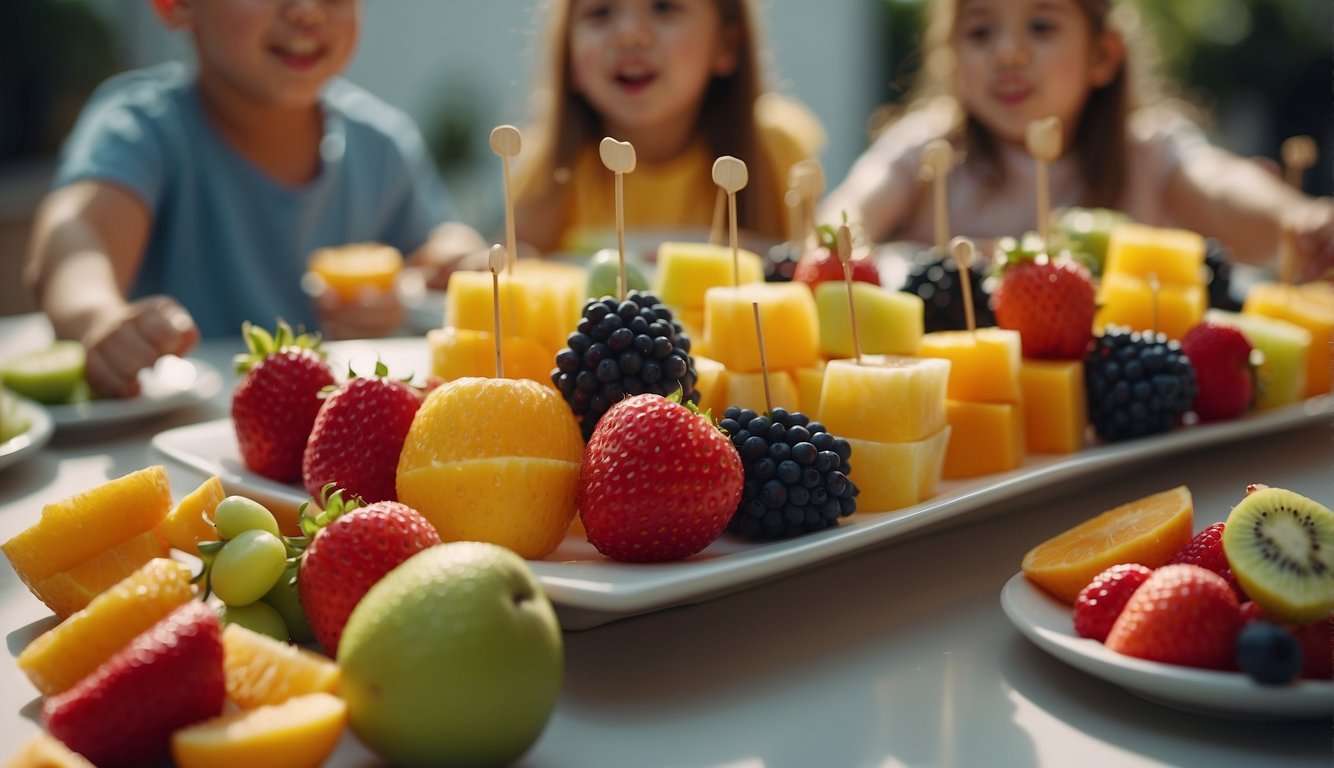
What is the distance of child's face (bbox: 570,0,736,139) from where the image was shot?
8.48ft

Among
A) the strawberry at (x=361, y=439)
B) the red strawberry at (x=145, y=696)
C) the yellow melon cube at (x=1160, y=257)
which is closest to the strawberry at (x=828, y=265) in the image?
the yellow melon cube at (x=1160, y=257)

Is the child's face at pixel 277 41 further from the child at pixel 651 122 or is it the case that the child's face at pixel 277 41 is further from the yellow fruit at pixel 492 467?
the yellow fruit at pixel 492 467

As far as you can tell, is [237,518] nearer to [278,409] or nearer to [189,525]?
A: [189,525]

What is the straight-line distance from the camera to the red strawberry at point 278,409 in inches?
45.8

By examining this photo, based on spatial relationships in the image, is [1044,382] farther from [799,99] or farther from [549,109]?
[799,99]

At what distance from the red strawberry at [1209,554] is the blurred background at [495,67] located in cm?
355

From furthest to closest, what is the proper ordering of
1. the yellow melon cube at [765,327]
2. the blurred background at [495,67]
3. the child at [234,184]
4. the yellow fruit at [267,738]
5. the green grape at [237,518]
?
1. the blurred background at [495,67]
2. the child at [234,184]
3. the yellow melon cube at [765,327]
4. the green grape at [237,518]
5. the yellow fruit at [267,738]

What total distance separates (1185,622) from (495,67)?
7.46 metres

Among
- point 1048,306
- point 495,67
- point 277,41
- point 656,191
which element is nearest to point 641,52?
point 656,191

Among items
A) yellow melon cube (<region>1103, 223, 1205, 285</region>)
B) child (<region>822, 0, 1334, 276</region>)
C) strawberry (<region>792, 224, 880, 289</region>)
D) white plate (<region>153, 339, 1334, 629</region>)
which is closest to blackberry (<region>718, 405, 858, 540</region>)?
white plate (<region>153, 339, 1334, 629</region>)

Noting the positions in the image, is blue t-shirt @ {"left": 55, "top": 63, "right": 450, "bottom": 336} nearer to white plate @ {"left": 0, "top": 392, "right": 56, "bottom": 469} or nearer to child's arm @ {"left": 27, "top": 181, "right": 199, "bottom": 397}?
child's arm @ {"left": 27, "top": 181, "right": 199, "bottom": 397}

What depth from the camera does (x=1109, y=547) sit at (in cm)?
91

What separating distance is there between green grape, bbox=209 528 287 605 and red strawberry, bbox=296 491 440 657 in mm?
28

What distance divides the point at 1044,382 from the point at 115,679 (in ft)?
3.13
